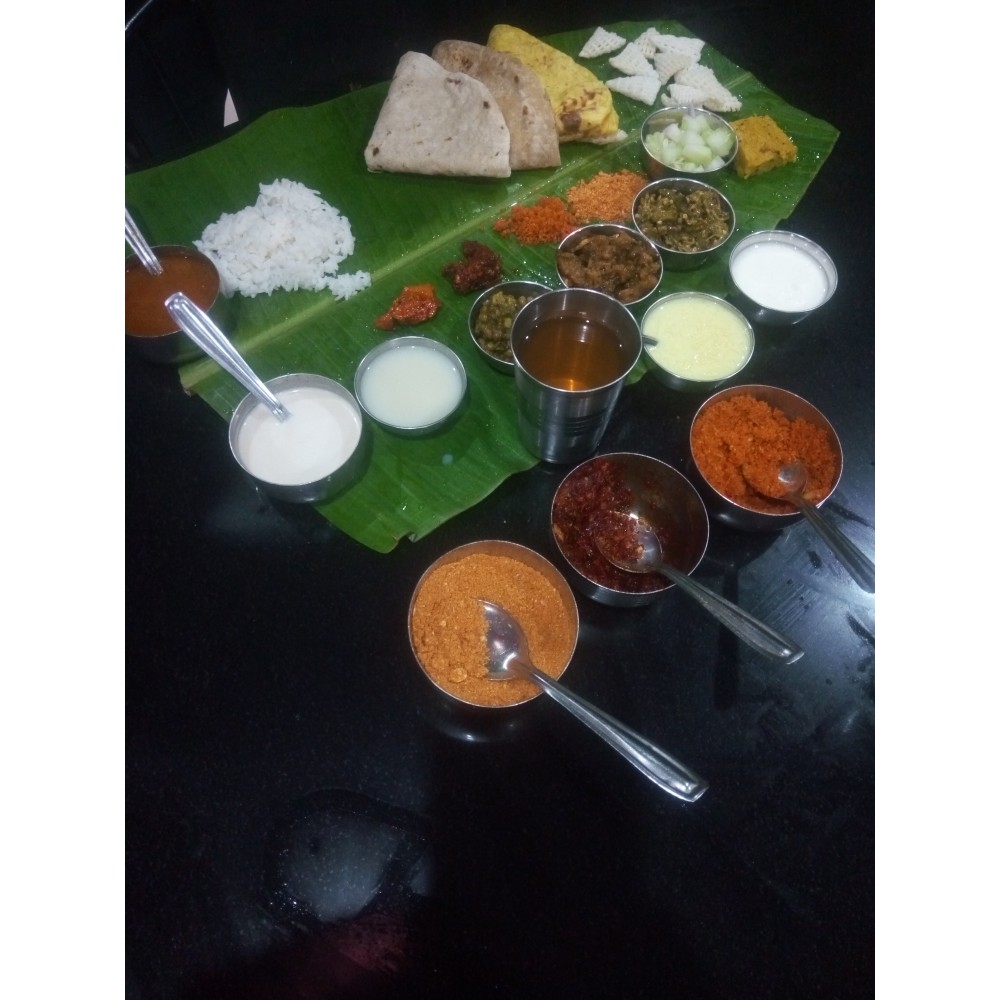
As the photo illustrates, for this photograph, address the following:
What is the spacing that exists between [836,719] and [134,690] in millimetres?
2035

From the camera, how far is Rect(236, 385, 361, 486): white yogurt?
2221 millimetres

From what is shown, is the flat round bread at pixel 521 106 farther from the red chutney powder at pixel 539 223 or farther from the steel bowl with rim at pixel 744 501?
the steel bowl with rim at pixel 744 501

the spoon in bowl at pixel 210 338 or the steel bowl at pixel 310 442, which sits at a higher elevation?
the spoon in bowl at pixel 210 338

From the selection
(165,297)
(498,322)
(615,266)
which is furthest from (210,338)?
(615,266)

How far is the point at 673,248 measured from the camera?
2738 mm

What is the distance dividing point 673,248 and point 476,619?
1709 mm

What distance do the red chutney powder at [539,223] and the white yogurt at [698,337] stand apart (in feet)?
1.85

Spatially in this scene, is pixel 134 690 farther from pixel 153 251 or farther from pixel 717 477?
pixel 717 477

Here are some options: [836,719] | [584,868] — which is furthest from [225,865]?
[836,719]

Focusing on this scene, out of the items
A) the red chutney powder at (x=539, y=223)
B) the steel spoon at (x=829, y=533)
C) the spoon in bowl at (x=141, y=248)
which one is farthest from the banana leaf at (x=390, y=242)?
the steel spoon at (x=829, y=533)

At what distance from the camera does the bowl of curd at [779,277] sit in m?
2.66

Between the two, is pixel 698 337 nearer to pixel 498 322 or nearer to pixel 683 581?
pixel 498 322

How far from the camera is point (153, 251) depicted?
2.45 meters

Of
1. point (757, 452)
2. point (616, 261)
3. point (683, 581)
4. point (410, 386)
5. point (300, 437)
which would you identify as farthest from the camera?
point (616, 261)
